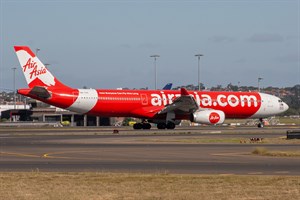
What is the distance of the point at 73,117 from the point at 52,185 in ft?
327

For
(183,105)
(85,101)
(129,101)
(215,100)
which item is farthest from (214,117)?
(85,101)

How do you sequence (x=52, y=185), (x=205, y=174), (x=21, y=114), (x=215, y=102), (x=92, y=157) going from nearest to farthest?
(x=52, y=185) < (x=205, y=174) < (x=92, y=157) < (x=215, y=102) < (x=21, y=114)

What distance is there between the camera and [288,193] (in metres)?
18.1

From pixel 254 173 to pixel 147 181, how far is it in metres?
4.59

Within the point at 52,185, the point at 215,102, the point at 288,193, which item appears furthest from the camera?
the point at 215,102

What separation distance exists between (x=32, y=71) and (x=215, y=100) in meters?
18.8

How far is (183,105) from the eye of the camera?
66688mm

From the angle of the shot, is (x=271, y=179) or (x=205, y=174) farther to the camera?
(x=205, y=174)

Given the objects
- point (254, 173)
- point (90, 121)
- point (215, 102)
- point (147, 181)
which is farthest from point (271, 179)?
point (90, 121)

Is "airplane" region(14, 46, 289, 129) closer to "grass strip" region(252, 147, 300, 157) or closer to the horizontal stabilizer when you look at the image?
the horizontal stabilizer

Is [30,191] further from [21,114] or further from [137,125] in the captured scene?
[21,114]

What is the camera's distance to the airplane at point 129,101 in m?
65.8

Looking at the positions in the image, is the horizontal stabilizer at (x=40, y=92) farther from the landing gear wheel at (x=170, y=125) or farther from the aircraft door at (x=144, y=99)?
the landing gear wheel at (x=170, y=125)

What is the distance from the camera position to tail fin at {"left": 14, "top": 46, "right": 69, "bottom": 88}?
216ft
